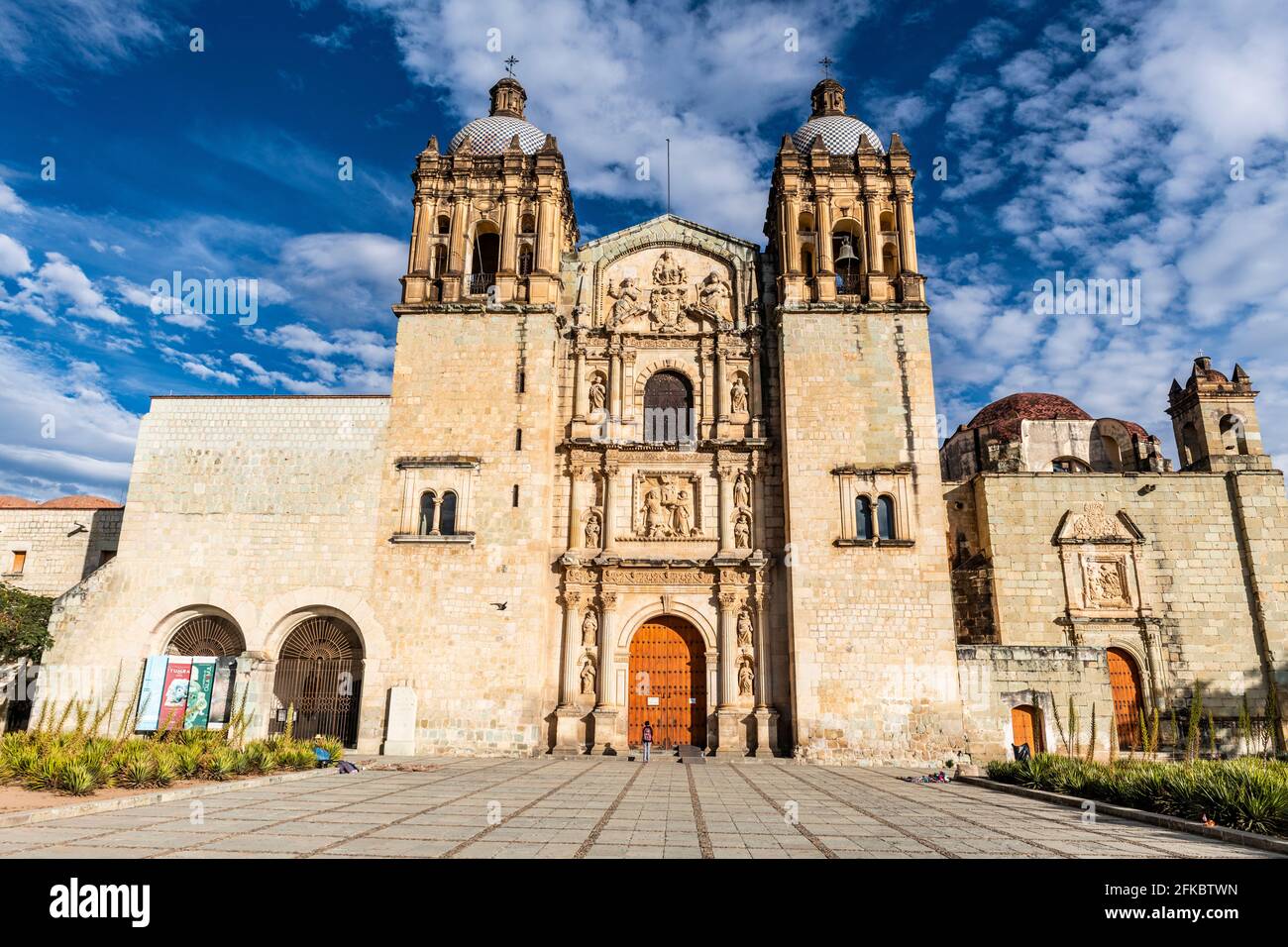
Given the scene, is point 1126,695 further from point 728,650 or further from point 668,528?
point 668,528

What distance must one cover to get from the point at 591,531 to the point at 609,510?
0.80 m

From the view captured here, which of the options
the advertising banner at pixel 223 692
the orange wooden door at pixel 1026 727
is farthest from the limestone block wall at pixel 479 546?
the orange wooden door at pixel 1026 727

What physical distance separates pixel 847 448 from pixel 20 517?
2429 cm

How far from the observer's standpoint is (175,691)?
18688 mm

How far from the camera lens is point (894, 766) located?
712 inches

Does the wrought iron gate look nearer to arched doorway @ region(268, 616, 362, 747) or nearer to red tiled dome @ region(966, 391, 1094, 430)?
arched doorway @ region(268, 616, 362, 747)

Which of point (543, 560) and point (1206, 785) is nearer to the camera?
point (1206, 785)

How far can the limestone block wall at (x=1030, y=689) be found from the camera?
18.7 meters

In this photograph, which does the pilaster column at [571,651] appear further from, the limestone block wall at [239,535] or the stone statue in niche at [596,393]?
A: the stone statue in niche at [596,393]

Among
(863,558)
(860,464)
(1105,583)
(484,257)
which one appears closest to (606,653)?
(863,558)

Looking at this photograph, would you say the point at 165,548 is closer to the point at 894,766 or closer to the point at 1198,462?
the point at 894,766

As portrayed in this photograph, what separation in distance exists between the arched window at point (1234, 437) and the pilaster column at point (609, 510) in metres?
19.5
